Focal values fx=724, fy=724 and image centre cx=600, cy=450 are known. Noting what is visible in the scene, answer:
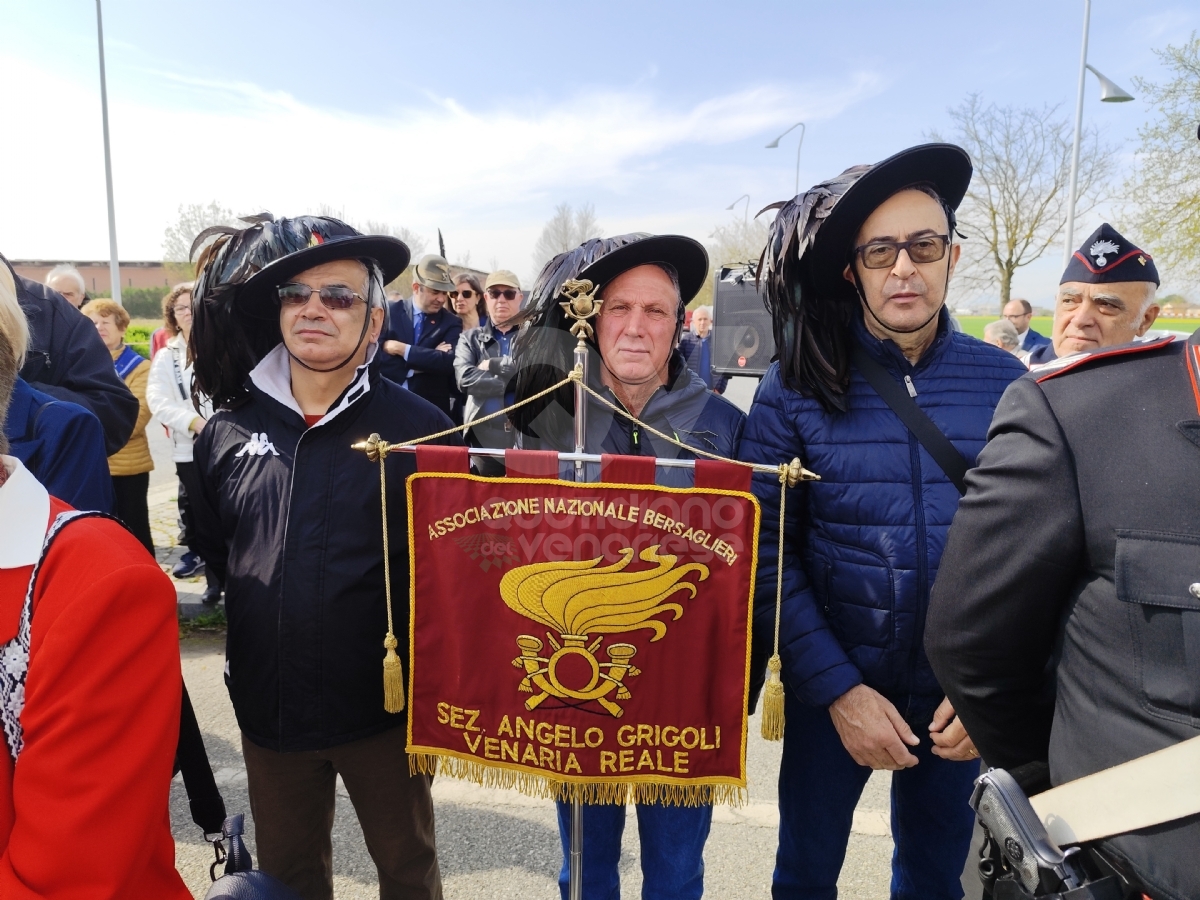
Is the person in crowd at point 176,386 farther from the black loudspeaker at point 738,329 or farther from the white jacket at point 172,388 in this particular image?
the black loudspeaker at point 738,329

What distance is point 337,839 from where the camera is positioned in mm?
2705

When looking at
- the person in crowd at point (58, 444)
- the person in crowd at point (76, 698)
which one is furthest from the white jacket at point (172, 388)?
the person in crowd at point (76, 698)

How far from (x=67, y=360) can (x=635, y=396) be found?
6.96 feet

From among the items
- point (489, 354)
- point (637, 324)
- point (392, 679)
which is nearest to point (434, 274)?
point (489, 354)

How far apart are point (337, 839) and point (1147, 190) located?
19.5 metres

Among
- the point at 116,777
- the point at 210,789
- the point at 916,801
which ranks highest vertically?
the point at 116,777

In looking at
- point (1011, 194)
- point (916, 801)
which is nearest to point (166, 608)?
point (916, 801)

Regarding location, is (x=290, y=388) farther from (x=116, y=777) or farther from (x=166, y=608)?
(x=116, y=777)

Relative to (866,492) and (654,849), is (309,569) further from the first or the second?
(866,492)

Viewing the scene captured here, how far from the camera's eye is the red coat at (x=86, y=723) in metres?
1.04

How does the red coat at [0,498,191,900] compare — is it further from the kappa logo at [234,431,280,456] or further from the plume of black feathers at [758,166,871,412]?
the plume of black feathers at [758,166,871,412]

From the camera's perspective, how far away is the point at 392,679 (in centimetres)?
177

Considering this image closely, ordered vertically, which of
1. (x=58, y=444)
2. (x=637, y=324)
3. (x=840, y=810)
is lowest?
(x=840, y=810)

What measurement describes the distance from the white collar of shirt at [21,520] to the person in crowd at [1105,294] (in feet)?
Result: 12.2
